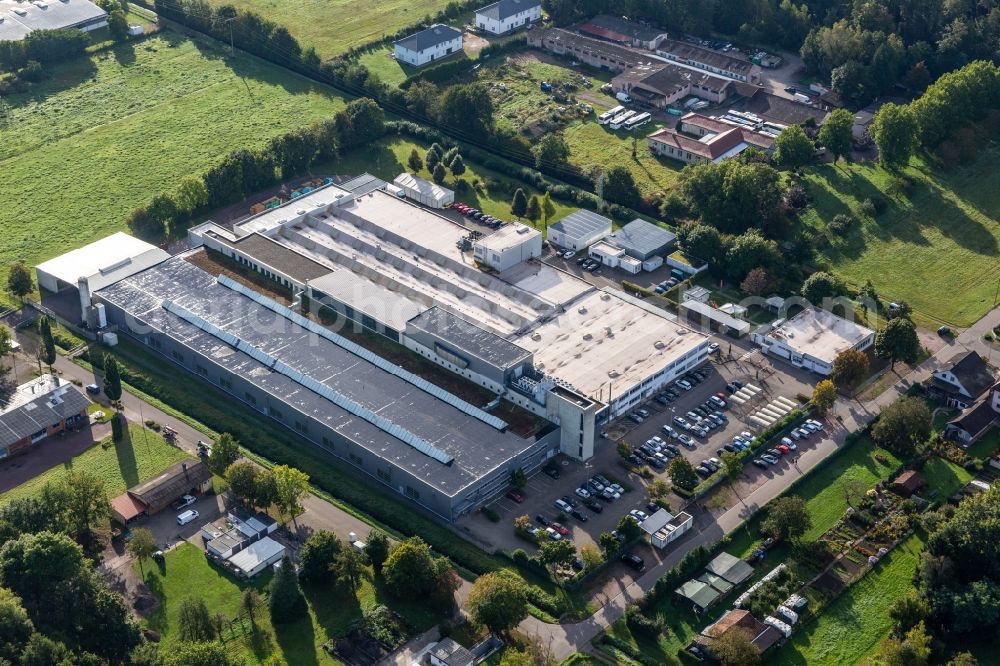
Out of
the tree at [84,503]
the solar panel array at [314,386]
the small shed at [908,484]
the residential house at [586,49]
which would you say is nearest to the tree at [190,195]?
the solar panel array at [314,386]

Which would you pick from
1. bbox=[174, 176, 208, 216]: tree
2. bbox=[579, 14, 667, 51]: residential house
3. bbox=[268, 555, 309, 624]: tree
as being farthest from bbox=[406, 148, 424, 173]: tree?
bbox=[268, 555, 309, 624]: tree

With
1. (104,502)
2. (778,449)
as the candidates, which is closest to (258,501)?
(104,502)

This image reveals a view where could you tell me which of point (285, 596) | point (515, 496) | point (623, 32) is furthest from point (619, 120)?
point (285, 596)

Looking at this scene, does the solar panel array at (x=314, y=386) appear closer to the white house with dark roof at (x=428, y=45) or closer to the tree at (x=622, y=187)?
the tree at (x=622, y=187)

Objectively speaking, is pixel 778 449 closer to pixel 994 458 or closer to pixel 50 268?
pixel 994 458

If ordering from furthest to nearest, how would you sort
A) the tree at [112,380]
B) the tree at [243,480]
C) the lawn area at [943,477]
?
the tree at [112,380] < the lawn area at [943,477] < the tree at [243,480]

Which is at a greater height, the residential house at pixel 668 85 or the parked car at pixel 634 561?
the residential house at pixel 668 85
